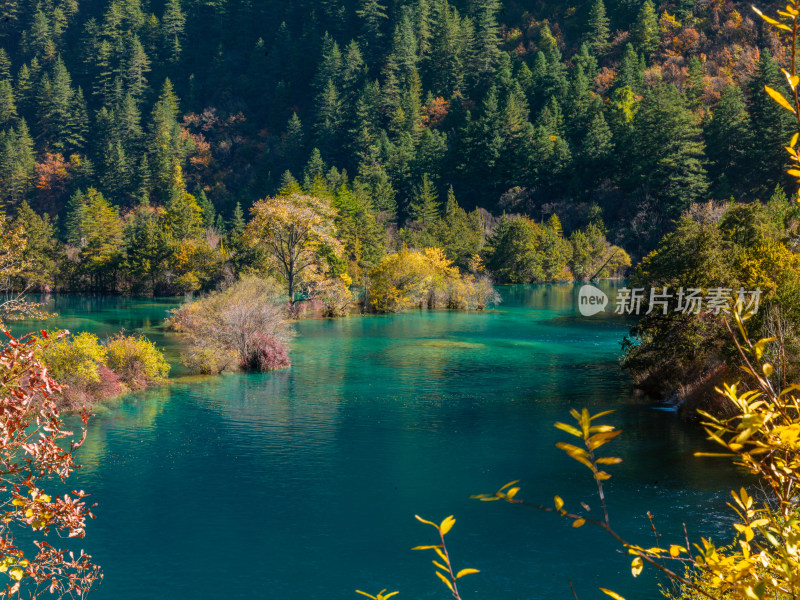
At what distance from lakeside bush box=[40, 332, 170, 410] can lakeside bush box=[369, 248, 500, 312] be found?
30.7 metres

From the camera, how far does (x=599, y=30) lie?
141 metres

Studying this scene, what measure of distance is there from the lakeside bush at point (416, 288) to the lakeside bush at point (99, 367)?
30.7 m

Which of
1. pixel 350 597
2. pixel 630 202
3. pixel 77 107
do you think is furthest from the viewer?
pixel 77 107

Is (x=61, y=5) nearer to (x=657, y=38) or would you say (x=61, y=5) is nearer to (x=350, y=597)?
(x=657, y=38)

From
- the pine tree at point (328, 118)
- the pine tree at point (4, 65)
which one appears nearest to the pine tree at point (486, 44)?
the pine tree at point (328, 118)

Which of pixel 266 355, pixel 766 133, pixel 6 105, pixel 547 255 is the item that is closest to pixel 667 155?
pixel 766 133

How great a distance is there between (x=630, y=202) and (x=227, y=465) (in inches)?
3594

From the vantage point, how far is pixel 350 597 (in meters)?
13.6

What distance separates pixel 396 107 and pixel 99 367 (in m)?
125

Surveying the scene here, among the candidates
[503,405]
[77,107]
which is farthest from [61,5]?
[503,405]

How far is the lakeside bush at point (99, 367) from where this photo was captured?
2670cm

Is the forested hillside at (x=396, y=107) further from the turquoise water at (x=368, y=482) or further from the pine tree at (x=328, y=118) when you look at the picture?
the turquoise water at (x=368, y=482)

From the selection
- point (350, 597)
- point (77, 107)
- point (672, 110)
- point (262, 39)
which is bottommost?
point (350, 597)

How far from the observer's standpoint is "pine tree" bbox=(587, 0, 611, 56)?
139750 millimetres
